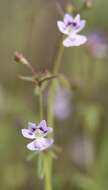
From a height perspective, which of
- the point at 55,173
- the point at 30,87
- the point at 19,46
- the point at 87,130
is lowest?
the point at 55,173

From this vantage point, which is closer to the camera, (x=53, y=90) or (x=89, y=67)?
(x=53, y=90)

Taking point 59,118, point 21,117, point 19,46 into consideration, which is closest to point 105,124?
→ point 59,118

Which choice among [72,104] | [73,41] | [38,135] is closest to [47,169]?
[38,135]

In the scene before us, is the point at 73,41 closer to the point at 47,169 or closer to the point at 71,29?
the point at 71,29

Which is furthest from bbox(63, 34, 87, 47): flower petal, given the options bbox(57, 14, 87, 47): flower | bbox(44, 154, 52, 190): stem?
bbox(44, 154, 52, 190): stem

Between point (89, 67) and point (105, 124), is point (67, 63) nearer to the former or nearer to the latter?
point (89, 67)

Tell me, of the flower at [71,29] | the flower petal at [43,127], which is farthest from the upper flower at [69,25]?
the flower petal at [43,127]

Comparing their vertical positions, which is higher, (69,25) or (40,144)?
(69,25)

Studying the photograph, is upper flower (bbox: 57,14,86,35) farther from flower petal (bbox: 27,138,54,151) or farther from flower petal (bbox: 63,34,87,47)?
flower petal (bbox: 27,138,54,151)
